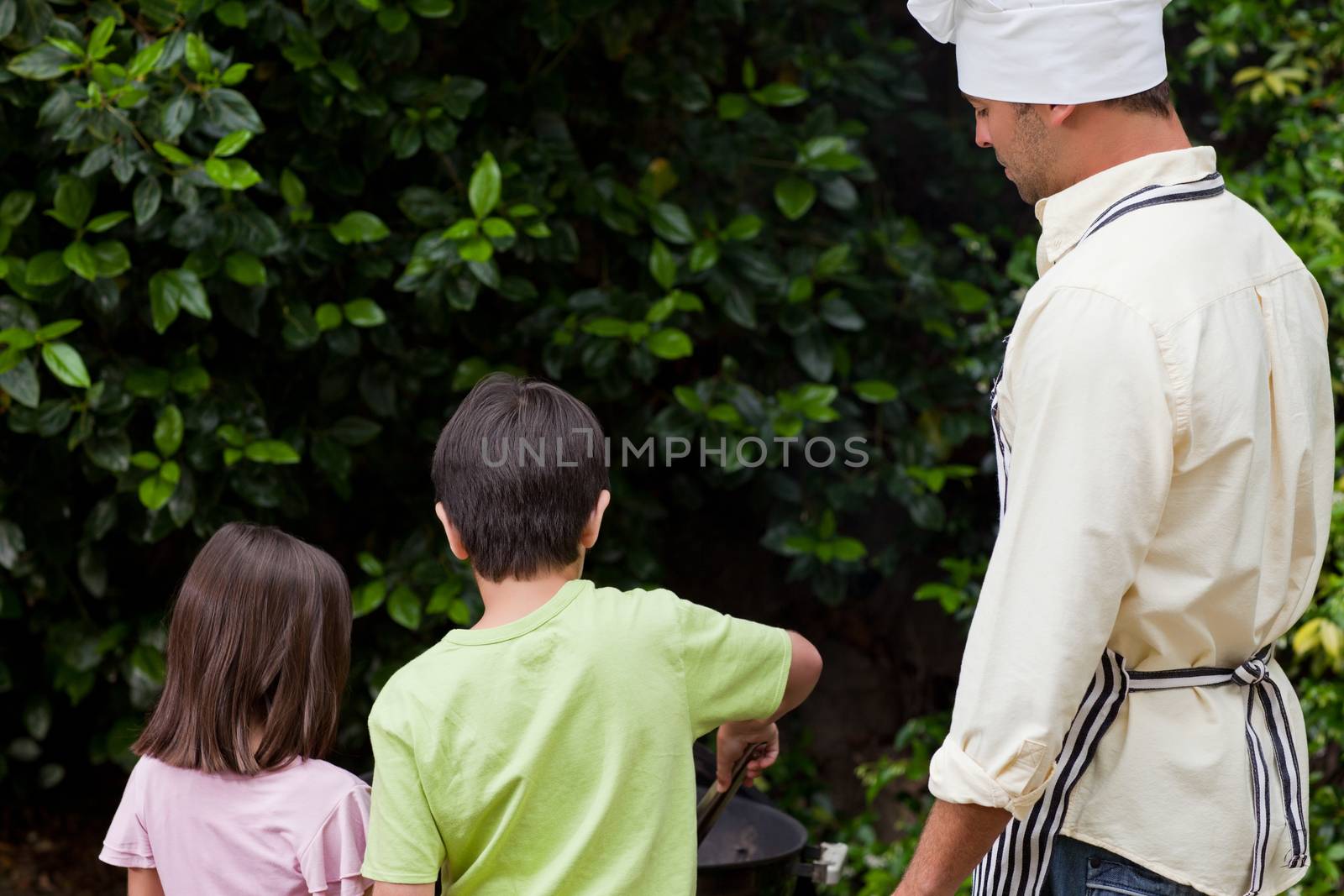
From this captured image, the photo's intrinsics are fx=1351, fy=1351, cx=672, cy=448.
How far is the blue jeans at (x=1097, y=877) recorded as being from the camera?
1.39 m

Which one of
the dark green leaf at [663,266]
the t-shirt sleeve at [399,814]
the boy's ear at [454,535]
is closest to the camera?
the t-shirt sleeve at [399,814]

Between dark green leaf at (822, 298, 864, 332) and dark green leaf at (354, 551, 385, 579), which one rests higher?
dark green leaf at (822, 298, 864, 332)

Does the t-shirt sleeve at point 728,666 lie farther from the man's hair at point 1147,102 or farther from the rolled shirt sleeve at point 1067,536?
the man's hair at point 1147,102

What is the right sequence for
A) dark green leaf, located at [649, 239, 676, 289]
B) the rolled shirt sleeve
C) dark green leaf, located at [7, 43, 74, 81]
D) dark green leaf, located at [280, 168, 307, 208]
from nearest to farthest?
the rolled shirt sleeve, dark green leaf, located at [7, 43, 74, 81], dark green leaf, located at [280, 168, 307, 208], dark green leaf, located at [649, 239, 676, 289]

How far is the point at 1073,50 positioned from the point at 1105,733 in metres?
0.73

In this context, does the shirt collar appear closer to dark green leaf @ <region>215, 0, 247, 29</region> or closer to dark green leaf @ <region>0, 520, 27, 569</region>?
dark green leaf @ <region>215, 0, 247, 29</region>

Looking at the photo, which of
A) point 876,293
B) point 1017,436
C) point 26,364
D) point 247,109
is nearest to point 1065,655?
point 1017,436

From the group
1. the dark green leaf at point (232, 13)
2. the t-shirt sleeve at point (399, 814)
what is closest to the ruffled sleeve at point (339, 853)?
the t-shirt sleeve at point (399, 814)

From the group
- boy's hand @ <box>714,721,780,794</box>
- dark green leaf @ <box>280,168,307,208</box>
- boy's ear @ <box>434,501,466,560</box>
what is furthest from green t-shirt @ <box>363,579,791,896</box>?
dark green leaf @ <box>280,168,307,208</box>

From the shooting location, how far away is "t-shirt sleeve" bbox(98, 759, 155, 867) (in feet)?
5.73

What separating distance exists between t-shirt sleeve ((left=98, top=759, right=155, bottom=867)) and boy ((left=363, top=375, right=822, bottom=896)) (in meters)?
0.41

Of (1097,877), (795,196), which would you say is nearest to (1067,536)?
(1097,877)

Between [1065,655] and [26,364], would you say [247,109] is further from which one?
[1065,655]

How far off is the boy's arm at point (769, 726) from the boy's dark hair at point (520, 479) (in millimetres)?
311
